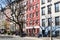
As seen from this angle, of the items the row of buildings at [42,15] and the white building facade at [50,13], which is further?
the row of buildings at [42,15]

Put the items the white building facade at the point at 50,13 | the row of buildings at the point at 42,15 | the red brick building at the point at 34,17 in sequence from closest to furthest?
the white building facade at the point at 50,13 < the row of buildings at the point at 42,15 < the red brick building at the point at 34,17

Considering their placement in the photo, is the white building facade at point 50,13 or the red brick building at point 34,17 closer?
the white building facade at point 50,13

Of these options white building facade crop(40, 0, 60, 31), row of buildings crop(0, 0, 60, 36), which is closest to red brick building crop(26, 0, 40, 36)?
row of buildings crop(0, 0, 60, 36)

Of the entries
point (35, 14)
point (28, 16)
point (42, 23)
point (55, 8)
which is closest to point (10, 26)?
point (28, 16)

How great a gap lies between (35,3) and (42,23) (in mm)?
10131

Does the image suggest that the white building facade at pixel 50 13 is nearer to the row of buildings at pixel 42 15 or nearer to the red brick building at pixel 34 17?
the row of buildings at pixel 42 15

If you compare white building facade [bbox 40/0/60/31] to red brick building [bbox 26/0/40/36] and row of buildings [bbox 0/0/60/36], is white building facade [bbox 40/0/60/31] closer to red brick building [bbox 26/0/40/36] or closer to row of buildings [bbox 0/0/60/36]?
row of buildings [bbox 0/0/60/36]

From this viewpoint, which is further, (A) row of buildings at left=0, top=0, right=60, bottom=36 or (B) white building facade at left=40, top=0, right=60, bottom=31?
(A) row of buildings at left=0, top=0, right=60, bottom=36

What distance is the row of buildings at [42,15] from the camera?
2530 inches

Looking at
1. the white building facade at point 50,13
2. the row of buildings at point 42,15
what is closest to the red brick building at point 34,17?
the row of buildings at point 42,15

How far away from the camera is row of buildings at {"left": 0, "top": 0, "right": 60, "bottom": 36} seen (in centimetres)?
6425

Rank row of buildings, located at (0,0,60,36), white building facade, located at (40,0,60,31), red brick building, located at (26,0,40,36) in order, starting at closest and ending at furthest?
white building facade, located at (40,0,60,31)
row of buildings, located at (0,0,60,36)
red brick building, located at (26,0,40,36)

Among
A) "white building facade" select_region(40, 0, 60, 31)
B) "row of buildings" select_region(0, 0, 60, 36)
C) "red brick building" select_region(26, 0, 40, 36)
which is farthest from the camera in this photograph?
"red brick building" select_region(26, 0, 40, 36)

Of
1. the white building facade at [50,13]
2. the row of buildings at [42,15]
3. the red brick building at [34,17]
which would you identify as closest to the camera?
the white building facade at [50,13]
